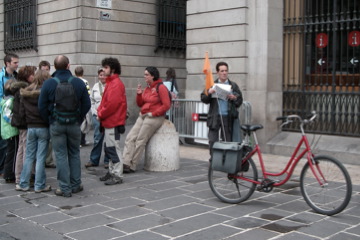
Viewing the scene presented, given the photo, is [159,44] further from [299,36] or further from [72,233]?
[72,233]

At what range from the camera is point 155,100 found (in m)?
8.22

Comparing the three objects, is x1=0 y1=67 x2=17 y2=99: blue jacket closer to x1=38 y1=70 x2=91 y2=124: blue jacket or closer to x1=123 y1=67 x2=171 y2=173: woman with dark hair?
x1=38 y1=70 x2=91 y2=124: blue jacket

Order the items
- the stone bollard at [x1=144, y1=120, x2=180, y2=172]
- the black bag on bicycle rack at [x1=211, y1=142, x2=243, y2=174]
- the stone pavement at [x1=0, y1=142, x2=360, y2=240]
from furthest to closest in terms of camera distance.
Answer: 1. the stone bollard at [x1=144, y1=120, x2=180, y2=172]
2. the black bag on bicycle rack at [x1=211, y1=142, x2=243, y2=174]
3. the stone pavement at [x1=0, y1=142, x2=360, y2=240]

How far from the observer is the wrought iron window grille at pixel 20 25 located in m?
17.7

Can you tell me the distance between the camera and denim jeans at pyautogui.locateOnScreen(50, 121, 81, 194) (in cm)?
661

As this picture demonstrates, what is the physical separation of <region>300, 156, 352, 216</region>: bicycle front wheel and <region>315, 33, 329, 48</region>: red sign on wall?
506 centimetres

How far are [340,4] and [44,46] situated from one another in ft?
35.6

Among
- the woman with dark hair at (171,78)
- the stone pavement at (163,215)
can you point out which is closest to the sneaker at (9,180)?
the stone pavement at (163,215)

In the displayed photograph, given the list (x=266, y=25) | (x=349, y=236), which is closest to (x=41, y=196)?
(x=349, y=236)

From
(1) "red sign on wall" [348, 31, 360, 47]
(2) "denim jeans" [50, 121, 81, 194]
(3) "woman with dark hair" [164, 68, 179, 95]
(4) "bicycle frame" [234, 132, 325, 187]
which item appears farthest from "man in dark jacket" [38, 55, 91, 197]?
(1) "red sign on wall" [348, 31, 360, 47]

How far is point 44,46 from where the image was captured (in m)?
17.1

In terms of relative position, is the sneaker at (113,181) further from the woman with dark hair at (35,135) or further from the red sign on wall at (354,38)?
the red sign on wall at (354,38)

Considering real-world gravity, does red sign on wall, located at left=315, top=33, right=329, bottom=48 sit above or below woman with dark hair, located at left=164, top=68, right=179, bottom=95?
above

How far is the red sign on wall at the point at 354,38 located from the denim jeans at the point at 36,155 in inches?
244
